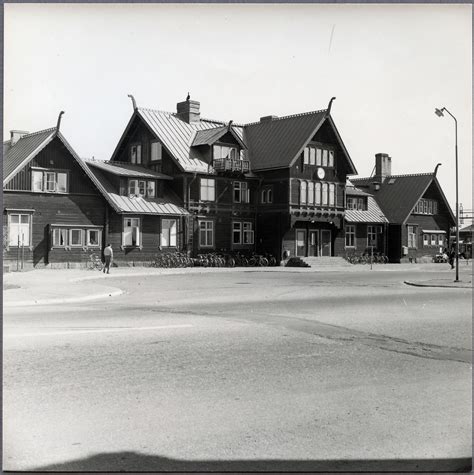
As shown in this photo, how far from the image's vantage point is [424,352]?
10633 mm

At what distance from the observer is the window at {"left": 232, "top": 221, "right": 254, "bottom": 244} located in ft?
157

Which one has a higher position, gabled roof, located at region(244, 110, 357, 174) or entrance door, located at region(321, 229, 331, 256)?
gabled roof, located at region(244, 110, 357, 174)

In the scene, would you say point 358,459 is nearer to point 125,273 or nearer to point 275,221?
point 125,273

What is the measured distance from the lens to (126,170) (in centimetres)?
4284

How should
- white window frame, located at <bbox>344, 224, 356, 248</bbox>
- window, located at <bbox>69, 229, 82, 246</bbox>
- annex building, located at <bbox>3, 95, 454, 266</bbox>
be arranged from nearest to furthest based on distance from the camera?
annex building, located at <bbox>3, 95, 454, 266</bbox> < window, located at <bbox>69, 229, 82, 246</bbox> < white window frame, located at <bbox>344, 224, 356, 248</bbox>

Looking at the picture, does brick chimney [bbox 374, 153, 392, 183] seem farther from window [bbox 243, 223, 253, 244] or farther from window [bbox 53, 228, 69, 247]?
window [bbox 53, 228, 69, 247]

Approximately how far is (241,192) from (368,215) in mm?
15229

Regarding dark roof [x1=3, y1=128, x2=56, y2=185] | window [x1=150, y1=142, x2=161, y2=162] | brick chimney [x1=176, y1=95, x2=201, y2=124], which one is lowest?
dark roof [x1=3, y1=128, x2=56, y2=185]

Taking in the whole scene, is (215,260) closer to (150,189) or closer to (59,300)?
(150,189)

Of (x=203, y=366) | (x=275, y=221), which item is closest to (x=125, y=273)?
(x=275, y=221)

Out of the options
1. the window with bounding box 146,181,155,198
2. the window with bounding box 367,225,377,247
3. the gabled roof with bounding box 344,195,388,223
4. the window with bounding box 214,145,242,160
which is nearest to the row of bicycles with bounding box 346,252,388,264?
the window with bounding box 367,225,377,247

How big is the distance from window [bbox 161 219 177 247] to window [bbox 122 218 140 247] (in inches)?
81.9

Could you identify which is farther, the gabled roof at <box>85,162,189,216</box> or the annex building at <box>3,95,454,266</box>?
the gabled roof at <box>85,162,189,216</box>

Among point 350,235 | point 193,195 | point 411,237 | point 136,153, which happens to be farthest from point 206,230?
point 411,237
